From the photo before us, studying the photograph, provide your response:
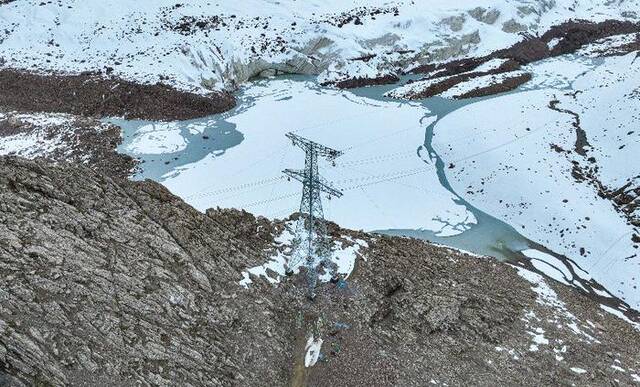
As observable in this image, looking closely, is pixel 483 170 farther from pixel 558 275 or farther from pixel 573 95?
pixel 573 95

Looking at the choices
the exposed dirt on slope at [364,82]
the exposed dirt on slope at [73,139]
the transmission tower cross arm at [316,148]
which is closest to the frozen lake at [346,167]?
the exposed dirt on slope at [73,139]

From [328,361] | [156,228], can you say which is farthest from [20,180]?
[328,361]

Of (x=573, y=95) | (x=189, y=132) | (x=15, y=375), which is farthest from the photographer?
(x=573, y=95)

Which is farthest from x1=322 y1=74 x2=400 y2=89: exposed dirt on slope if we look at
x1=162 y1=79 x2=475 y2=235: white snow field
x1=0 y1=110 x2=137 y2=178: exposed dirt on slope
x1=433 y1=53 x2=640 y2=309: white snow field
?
x1=0 y1=110 x2=137 y2=178: exposed dirt on slope

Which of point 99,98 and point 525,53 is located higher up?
point 99,98

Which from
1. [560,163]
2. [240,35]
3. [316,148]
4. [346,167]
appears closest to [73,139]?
[346,167]

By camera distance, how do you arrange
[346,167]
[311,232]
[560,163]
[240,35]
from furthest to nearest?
[240,35]
[560,163]
[346,167]
[311,232]

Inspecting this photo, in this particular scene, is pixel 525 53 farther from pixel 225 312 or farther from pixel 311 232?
pixel 225 312
